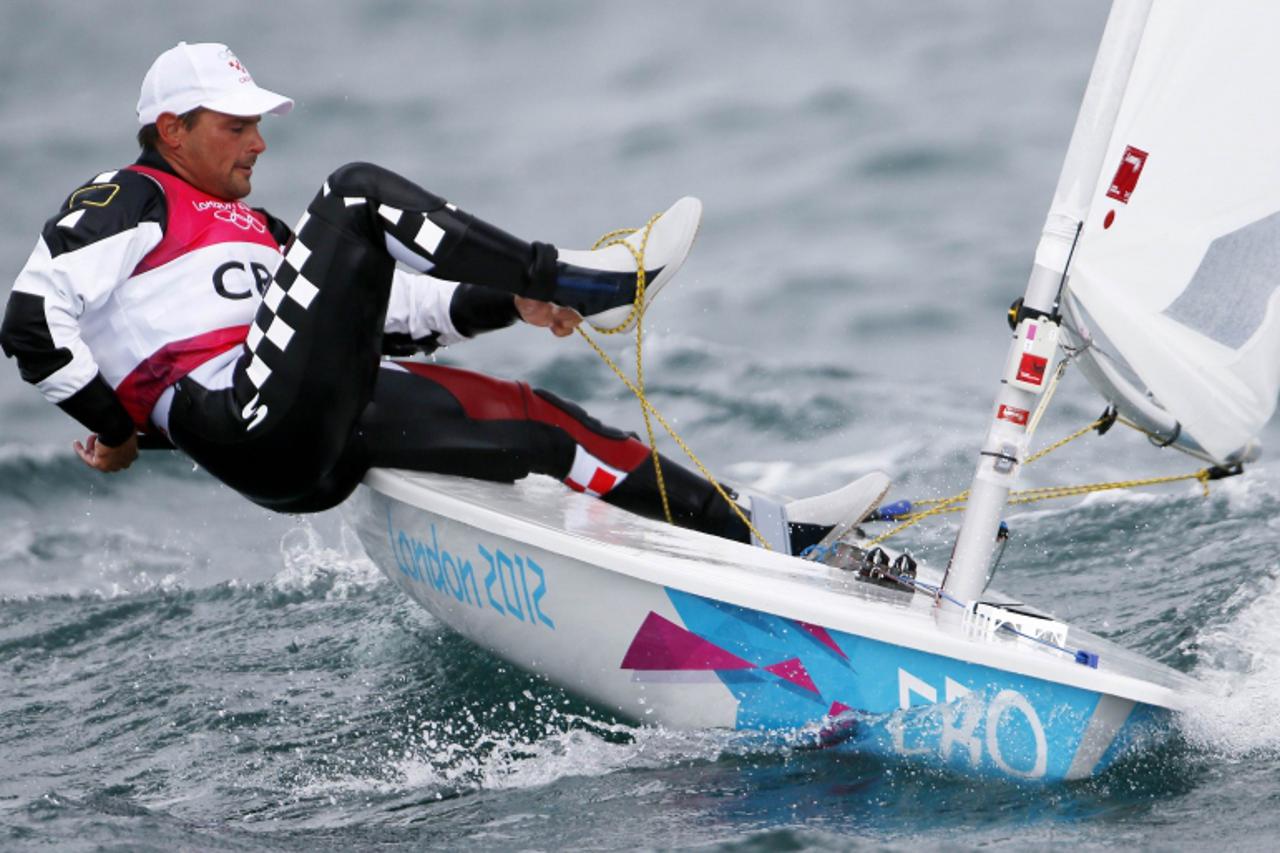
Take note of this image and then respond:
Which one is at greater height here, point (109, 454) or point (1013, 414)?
point (1013, 414)

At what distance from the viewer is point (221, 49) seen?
297 centimetres

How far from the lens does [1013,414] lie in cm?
260

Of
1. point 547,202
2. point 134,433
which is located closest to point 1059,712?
point 134,433

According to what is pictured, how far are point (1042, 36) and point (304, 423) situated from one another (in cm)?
561

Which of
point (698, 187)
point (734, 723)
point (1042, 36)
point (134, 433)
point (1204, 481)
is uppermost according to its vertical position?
point (1042, 36)

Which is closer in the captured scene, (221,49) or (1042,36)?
(221,49)

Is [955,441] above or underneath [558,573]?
above

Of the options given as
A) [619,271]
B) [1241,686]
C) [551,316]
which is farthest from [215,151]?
[1241,686]

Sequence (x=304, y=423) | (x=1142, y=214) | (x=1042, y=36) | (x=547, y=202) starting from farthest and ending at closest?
(x=1042, y=36), (x=547, y=202), (x=304, y=423), (x=1142, y=214)

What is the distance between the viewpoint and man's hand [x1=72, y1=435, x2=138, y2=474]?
9.45 feet

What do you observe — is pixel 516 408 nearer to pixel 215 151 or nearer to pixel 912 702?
pixel 215 151

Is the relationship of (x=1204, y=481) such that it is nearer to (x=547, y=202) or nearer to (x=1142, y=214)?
(x=1142, y=214)

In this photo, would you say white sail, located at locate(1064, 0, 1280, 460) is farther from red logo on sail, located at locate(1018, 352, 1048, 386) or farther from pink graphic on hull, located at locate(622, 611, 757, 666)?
pink graphic on hull, located at locate(622, 611, 757, 666)

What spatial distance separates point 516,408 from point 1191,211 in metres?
1.23
